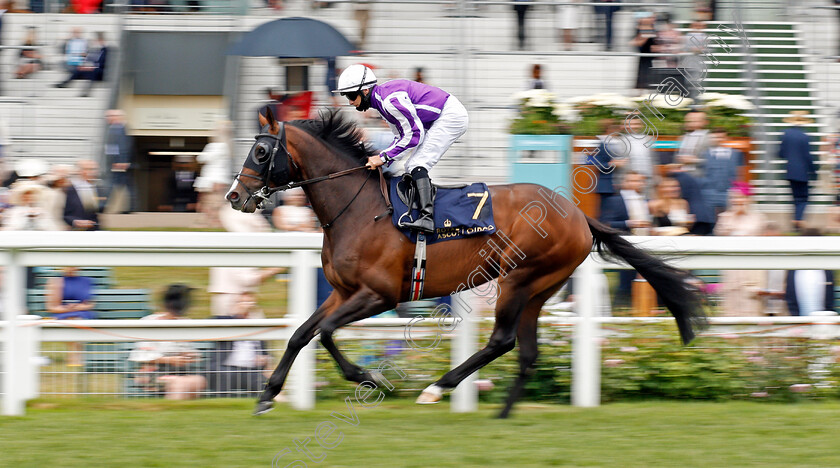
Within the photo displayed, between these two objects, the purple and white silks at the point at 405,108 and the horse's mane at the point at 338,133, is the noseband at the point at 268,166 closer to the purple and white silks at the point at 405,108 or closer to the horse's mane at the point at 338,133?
the horse's mane at the point at 338,133

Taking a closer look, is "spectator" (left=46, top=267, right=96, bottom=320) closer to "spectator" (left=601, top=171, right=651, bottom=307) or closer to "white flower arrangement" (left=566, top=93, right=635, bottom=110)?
"spectator" (left=601, top=171, right=651, bottom=307)

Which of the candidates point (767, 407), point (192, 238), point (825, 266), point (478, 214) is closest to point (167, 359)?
point (192, 238)

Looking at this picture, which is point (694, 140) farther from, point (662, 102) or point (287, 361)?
point (287, 361)

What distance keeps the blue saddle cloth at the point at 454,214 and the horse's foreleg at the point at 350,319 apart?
0.40 m

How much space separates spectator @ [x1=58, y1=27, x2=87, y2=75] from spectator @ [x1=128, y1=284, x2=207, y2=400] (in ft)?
23.8

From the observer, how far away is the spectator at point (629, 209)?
671 centimetres

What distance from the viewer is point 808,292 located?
536 cm

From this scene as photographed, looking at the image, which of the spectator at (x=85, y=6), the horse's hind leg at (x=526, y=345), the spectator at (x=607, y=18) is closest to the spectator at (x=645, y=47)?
the spectator at (x=607, y=18)

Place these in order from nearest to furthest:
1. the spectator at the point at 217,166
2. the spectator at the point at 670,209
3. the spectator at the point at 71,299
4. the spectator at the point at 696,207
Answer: the spectator at the point at 71,299 → the spectator at the point at 670,209 → the spectator at the point at 696,207 → the spectator at the point at 217,166

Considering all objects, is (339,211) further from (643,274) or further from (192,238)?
(643,274)

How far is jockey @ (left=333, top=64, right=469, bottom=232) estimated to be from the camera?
4852 millimetres

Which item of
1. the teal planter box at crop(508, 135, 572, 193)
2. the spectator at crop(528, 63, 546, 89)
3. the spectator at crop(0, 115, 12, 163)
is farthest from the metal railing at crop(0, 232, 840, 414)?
the spectator at crop(528, 63, 546, 89)

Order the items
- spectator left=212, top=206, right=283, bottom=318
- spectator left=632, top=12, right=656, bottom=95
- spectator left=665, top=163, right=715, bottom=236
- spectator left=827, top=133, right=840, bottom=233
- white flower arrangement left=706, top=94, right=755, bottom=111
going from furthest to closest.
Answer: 1. spectator left=632, top=12, right=656, bottom=95
2. white flower arrangement left=706, top=94, right=755, bottom=111
3. spectator left=827, top=133, right=840, bottom=233
4. spectator left=665, top=163, right=715, bottom=236
5. spectator left=212, top=206, right=283, bottom=318

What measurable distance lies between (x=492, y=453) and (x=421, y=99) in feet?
6.28
